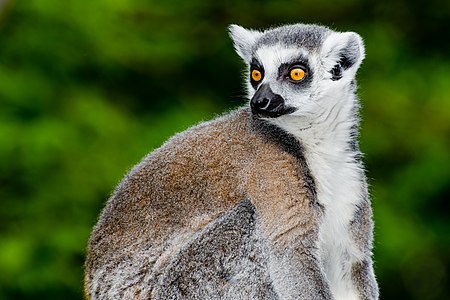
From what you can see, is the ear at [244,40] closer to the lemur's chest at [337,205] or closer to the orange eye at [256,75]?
the orange eye at [256,75]

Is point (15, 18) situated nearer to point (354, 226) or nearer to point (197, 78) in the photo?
point (197, 78)

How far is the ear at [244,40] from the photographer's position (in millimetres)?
5707

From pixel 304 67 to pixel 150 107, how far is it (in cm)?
541

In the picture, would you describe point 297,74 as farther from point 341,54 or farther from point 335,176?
point 335,176

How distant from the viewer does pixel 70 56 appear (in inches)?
405

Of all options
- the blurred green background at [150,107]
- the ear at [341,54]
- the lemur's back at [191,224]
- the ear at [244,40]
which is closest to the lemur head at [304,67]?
the ear at [341,54]

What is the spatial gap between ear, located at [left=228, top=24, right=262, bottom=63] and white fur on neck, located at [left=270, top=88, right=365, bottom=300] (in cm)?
59

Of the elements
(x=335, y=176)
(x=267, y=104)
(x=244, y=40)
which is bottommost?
(x=335, y=176)

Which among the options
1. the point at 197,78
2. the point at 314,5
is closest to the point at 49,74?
the point at 197,78

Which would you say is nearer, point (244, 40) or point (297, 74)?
point (297, 74)

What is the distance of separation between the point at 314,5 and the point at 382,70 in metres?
1.04

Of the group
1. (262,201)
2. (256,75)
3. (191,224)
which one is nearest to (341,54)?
(256,75)

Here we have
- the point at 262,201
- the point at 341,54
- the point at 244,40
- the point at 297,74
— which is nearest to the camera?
the point at 262,201

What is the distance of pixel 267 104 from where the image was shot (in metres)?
5.11
